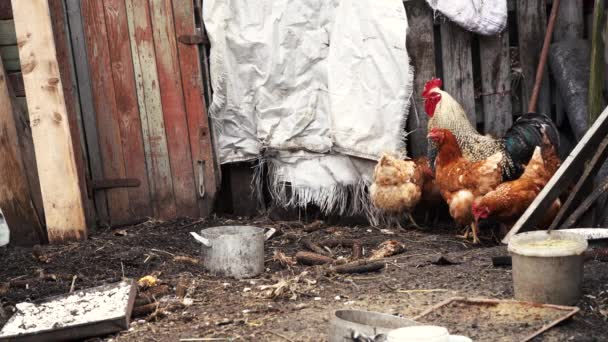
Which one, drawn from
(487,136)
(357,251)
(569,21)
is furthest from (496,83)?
(357,251)

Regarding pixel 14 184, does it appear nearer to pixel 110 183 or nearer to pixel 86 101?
pixel 110 183

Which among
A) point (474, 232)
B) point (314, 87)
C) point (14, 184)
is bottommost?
point (474, 232)

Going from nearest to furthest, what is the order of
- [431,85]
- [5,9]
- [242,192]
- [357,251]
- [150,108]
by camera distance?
[357,251] → [431,85] → [5,9] → [150,108] → [242,192]

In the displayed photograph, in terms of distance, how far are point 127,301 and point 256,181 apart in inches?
109

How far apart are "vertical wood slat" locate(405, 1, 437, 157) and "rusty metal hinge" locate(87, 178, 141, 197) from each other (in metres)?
2.63

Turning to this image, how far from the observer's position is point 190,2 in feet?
21.2

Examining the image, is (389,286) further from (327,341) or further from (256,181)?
(256,181)

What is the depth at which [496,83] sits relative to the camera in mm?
6383

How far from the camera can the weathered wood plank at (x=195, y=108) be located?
6484 mm

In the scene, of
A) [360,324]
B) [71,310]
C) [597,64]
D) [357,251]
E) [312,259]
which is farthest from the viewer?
[597,64]

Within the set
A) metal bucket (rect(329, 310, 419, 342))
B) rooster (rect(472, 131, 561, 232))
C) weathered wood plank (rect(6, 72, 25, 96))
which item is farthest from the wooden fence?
metal bucket (rect(329, 310, 419, 342))

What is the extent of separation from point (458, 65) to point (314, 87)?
1.29 metres

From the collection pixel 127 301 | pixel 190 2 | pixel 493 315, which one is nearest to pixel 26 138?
pixel 190 2

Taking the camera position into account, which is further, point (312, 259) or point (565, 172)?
point (312, 259)
